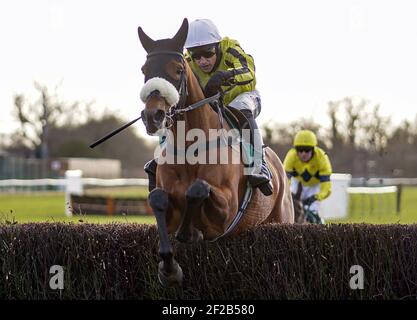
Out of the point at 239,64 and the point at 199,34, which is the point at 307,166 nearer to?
the point at 239,64

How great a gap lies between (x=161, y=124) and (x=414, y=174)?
32604 millimetres

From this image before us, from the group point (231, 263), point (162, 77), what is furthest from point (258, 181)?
point (162, 77)

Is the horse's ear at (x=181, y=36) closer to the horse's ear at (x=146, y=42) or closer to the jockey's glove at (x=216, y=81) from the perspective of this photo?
the horse's ear at (x=146, y=42)

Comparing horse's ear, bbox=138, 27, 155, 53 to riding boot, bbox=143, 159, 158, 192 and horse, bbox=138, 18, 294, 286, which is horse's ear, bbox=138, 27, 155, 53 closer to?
horse, bbox=138, 18, 294, 286

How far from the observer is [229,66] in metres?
5.12

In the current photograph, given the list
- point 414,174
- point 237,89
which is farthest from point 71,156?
point 237,89

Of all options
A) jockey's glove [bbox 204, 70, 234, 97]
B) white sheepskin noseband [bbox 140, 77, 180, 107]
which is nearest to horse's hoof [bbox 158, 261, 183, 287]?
white sheepskin noseband [bbox 140, 77, 180, 107]

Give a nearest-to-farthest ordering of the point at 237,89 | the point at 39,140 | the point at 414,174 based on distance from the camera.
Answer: the point at 237,89 → the point at 414,174 → the point at 39,140

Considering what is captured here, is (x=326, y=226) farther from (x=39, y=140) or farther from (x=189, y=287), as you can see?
(x=39, y=140)

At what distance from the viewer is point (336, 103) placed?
26219mm

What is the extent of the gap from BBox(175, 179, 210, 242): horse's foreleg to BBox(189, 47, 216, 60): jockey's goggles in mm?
1124

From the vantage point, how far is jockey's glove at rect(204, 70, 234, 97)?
4672mm
